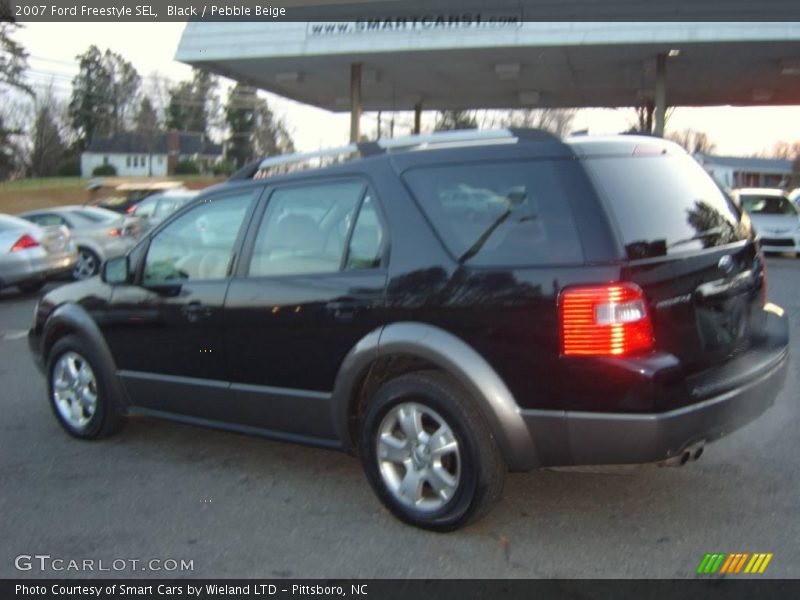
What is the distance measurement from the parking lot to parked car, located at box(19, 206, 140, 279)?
34.4ft

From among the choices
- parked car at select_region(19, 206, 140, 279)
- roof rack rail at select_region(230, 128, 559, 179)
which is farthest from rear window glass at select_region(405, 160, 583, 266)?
parked car at select_region(19, 206, 140, 279)

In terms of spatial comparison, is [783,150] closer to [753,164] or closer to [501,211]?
[753,164]

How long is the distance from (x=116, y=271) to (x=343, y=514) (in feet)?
7.31

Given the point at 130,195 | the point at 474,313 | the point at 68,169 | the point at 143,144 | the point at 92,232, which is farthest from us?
the point at 143,144

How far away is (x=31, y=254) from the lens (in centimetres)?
1250

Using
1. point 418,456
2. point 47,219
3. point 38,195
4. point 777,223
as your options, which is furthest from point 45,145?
point 418,456

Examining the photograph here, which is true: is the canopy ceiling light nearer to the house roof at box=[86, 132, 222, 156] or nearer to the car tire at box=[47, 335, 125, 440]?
the car tire at box=[47, 335, 125, 440]

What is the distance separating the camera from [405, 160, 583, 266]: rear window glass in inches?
139

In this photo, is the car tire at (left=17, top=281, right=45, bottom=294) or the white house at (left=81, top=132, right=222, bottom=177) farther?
the white house at (left=81, top=132, right=222, bottom=177)

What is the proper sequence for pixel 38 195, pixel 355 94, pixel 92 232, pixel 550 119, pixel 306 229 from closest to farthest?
pixel 306 229 → pixel 92 232 → pixel 355 94 → pixel 550 119 → pixel 38 195

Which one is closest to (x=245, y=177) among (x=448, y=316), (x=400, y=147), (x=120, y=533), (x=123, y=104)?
(x=400, y=147)

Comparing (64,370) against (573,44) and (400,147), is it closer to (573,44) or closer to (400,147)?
(400,147)

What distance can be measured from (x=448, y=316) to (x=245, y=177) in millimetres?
1761
